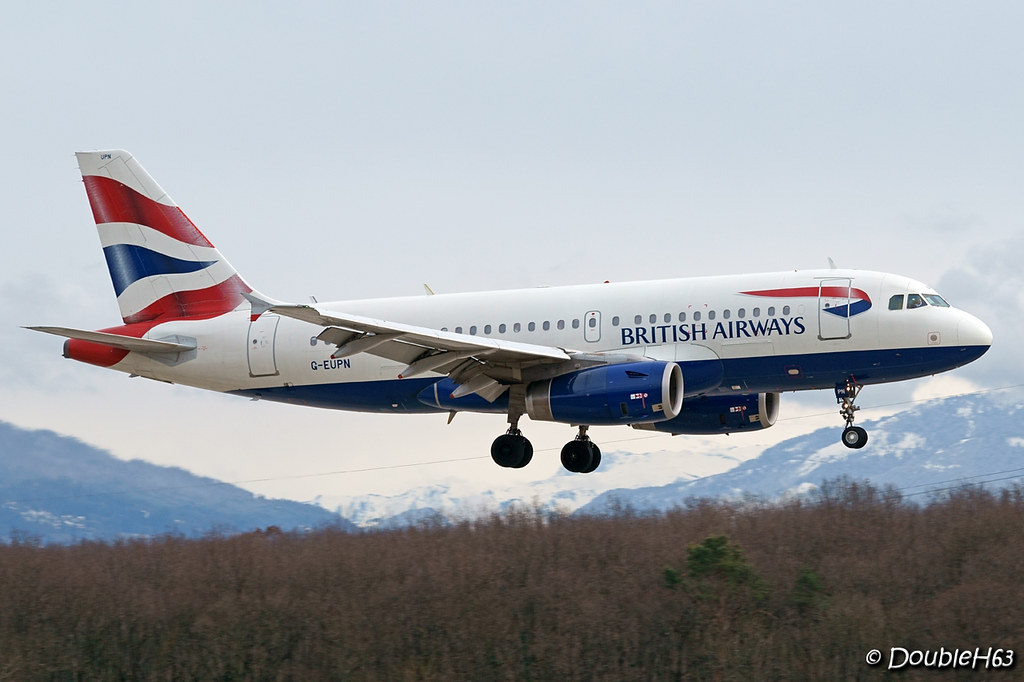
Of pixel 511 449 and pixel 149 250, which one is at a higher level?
pixel 149 250

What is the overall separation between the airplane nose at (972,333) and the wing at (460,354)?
8765 mm

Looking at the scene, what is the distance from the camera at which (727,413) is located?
39250 millimetres

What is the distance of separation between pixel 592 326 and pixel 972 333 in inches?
392

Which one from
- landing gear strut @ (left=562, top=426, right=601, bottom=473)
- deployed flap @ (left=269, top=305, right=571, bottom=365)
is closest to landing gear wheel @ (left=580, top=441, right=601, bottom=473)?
landing gear strut @ (left=562, top=426, right=601, bottom=473)

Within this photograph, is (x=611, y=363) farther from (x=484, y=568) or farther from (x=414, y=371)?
(x=484, y=568)

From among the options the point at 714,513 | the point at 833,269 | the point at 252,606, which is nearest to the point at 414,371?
the point at 833,269

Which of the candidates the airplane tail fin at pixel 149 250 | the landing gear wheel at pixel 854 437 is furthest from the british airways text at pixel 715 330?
the airplane tail fin at pixel 149 250

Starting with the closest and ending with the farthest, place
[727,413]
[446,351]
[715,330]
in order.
Answer: [446,351] → [715,330] → [727,413]

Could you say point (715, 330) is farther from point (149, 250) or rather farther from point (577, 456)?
point (149, 250)

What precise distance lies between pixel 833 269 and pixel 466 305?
34.2 feet

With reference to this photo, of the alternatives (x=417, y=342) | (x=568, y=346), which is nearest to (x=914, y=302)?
(x=568, y=346)

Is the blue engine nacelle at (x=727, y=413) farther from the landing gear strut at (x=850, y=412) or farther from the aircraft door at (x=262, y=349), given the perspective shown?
the aircraft door at (x=262, y=349)

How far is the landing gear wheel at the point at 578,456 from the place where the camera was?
3789 cm

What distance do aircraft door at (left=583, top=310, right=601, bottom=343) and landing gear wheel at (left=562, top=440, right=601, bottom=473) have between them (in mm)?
4625
